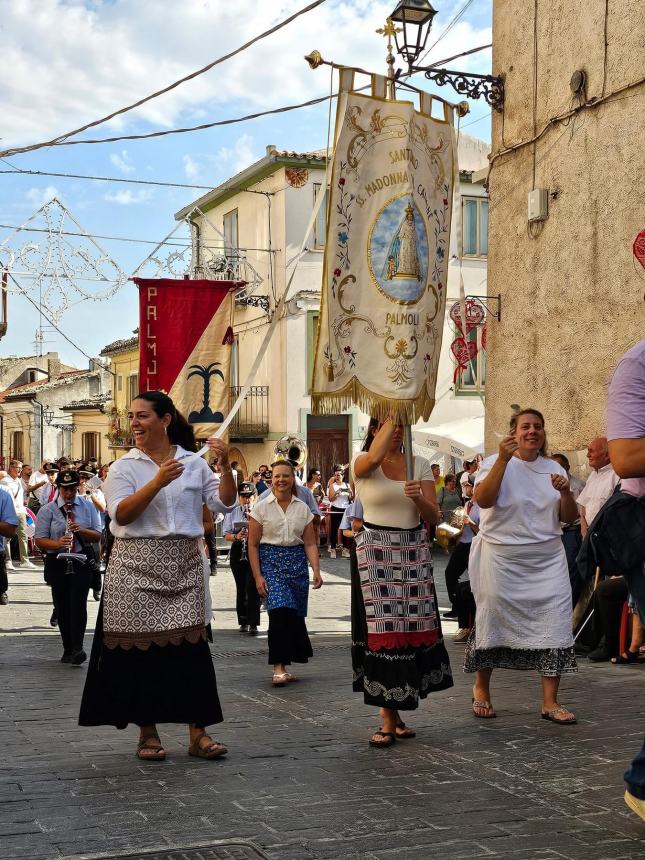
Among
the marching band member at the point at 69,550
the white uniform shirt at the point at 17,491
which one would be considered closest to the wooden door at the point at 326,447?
the white uniform shirt at the point at 17,491

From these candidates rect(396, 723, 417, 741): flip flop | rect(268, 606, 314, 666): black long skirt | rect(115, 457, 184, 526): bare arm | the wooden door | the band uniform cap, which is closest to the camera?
rect(115, 457, 184, 526): bare arm

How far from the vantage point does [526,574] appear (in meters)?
7.28

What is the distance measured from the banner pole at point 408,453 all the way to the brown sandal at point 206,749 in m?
1.79

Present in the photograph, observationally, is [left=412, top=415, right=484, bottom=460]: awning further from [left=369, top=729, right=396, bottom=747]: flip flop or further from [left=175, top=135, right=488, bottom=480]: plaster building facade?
[left=369, top=729, right=396, bottom=747]: flip flop

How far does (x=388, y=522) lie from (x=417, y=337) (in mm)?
1081

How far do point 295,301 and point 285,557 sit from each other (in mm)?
21432

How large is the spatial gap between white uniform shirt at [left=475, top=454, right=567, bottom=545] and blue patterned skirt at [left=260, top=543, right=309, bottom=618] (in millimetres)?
2629

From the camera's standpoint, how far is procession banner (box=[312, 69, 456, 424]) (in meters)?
6.64

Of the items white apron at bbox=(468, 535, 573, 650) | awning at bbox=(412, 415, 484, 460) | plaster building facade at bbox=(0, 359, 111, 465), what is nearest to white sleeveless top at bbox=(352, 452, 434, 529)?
white apron at bbox=(468, 535, 573, 650)

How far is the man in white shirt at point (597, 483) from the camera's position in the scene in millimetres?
10006

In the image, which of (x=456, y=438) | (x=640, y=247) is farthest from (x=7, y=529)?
(x=456, y=438)

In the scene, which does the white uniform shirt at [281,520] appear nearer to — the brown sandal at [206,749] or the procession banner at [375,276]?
the procession banner at [375,276]

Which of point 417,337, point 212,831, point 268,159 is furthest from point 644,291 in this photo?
point 268,159

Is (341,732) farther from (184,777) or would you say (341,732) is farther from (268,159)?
(268,159)
